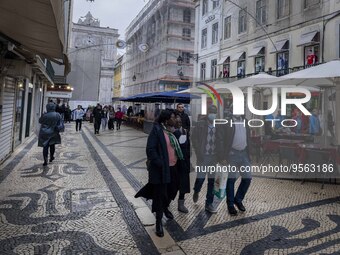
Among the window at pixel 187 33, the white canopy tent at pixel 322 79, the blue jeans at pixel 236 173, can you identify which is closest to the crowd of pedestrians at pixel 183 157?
the blue jeans at pixel 236 173

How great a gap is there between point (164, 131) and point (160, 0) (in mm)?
37457

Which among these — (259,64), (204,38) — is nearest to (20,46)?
(259,64)

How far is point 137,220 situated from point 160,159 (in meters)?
1.16

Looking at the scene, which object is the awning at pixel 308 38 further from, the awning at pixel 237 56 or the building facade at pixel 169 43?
the building facade at pixel 169 43

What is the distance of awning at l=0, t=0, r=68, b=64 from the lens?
10.4 ft

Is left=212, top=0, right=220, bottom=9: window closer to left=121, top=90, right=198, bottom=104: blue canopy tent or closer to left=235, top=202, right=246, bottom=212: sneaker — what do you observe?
left=121, top=90, right=198, bottom=104: blue canopy tent

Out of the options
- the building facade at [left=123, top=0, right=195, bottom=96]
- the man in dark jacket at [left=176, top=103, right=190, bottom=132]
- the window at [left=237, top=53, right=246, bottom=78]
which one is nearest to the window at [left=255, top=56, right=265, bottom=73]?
the window at [left=237, top=53, right=246, bottom=78]

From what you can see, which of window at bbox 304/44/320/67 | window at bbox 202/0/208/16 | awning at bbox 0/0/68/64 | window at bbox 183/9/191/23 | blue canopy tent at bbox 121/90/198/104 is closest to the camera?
awning at bbox 0/0/68/64

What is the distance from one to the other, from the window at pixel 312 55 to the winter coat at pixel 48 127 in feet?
35.9

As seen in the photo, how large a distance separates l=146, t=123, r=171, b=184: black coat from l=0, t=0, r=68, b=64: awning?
5.86ft

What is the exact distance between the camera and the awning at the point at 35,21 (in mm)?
3176

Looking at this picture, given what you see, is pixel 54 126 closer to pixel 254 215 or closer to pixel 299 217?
pixel 254 215

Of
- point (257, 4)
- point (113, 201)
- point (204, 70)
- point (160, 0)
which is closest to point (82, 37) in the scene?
point (160, 0)

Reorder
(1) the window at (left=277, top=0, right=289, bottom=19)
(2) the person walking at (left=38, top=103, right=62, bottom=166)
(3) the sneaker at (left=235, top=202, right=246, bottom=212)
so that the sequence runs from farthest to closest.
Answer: (1) the window at (left=277, top=0, right=289, bottom=19) < (2) the person walking at (left=38, top=103, right=62, bottom=166) < (3) the sneaker at (left=235, top=202, right=246, bottom=212)
